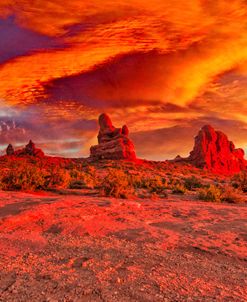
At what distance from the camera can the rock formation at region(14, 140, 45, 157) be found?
65.2m

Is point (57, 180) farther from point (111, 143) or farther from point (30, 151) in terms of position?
point (111, 143)

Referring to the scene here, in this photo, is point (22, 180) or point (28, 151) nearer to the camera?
point (22, 180)

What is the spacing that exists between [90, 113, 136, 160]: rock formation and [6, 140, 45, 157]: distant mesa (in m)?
11.3

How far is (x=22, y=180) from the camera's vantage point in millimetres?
18219

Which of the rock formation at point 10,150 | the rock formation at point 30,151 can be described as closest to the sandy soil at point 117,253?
the rock formation at point 30,151

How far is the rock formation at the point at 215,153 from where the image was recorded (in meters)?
81.5

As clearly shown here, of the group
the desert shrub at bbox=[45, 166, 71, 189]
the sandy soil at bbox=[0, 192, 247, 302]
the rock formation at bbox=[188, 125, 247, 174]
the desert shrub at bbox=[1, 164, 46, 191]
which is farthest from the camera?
the rock formation at bbox=[188, 125, 247, 174]

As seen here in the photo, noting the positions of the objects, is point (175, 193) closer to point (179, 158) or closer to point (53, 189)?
point (53, 189)

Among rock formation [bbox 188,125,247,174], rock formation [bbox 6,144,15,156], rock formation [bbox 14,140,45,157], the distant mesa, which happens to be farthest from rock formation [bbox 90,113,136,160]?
rock formation [bbox 188,125,247,174]

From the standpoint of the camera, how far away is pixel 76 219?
9141 mm

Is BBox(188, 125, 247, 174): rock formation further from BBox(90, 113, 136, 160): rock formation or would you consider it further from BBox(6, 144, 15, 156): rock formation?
BBox(6, 144, 15, 156): rock formation

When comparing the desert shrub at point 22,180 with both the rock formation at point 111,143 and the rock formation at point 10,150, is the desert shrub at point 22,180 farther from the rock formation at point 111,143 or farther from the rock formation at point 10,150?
the rock formation at point 10,150

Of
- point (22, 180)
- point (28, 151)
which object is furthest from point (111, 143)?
point (22, 180)

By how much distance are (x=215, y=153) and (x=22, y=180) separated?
72350 millimetres
